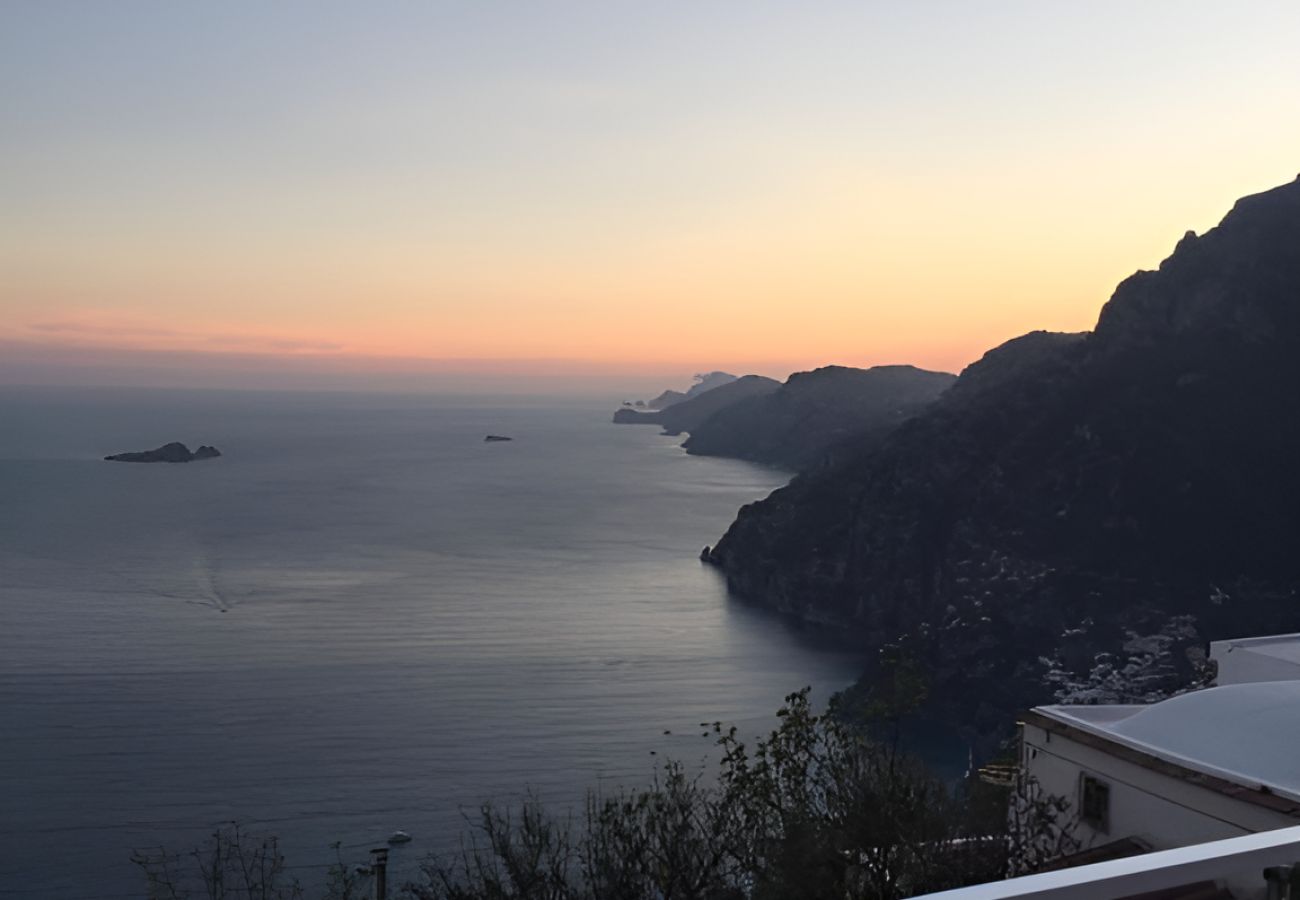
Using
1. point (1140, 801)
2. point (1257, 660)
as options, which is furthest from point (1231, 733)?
point (1257, 660)

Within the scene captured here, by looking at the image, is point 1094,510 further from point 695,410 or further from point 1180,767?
point 695,410

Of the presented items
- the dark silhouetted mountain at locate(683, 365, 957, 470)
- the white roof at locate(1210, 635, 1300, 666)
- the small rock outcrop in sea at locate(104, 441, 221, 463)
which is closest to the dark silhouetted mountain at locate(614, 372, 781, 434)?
the dark silhouetted mountain at locate(683, 365, 957, 470)

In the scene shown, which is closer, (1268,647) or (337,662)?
(1268,647)

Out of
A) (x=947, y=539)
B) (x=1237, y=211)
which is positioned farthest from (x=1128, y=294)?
(x=947, y=539)

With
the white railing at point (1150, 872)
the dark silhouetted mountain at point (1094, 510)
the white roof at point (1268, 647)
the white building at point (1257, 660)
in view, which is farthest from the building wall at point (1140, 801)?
the dark silhouetted mountain at point (1094, 510)

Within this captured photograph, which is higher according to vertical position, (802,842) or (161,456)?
(802,842)

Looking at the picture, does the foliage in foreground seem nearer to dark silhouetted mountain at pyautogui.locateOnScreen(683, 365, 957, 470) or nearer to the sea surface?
the sea surface

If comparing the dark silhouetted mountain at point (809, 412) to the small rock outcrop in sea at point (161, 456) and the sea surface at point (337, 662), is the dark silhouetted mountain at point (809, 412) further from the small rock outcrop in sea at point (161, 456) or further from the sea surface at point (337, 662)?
the small rock outcrop in sea at point (161, 456)
